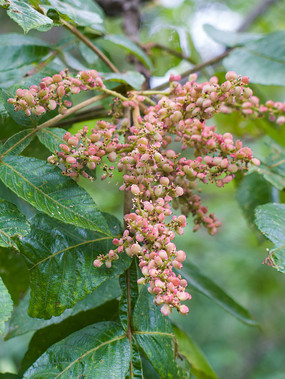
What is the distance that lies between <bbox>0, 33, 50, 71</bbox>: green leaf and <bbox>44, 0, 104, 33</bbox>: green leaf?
179 millimetres

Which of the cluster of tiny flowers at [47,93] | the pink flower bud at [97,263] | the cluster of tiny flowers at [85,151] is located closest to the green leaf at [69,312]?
the pink flower bud at [97,263]

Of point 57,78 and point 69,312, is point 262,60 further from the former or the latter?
point 69,312

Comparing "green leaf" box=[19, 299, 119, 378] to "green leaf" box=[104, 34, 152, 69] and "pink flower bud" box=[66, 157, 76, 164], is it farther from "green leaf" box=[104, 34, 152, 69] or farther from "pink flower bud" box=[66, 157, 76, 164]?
"green leaf" box=[104, 34, 152, 69]

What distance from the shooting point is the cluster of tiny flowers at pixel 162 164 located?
2.14 feet

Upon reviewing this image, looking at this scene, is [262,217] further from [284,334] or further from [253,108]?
[284,334]

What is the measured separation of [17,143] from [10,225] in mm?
199

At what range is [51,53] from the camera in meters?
1.25

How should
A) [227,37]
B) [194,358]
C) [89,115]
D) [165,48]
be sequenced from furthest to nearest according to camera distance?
[165,48], [227,37], [89,115], [194,358]

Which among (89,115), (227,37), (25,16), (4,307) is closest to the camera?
(4,307)

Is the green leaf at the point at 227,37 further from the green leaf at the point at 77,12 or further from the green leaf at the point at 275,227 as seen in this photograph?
the green leaf at the point at 275,227

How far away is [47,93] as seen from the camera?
764 millimetres

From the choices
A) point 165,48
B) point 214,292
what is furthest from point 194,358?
point 165,48

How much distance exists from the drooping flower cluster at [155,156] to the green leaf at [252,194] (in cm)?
35

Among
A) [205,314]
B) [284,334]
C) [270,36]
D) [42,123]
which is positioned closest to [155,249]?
[42,123]
